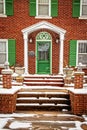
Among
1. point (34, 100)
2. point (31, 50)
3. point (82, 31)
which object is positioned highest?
point (82, 31)

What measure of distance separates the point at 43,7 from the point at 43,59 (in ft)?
11.0

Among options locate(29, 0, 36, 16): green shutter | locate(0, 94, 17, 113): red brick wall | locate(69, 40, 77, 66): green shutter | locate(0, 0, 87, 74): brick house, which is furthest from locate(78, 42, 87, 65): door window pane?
locate(0, 94, 17, 113): red brick wall

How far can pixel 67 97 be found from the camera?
27.8 feet

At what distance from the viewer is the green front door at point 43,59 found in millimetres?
14555

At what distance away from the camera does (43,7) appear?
1440 cm

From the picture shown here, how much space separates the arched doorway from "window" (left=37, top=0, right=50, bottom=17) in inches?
53.6

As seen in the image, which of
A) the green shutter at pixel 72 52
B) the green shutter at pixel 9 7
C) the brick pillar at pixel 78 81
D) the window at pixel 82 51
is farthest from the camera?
the window at pixel 82 51

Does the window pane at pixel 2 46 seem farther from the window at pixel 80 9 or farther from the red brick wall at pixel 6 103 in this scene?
the red brick wall at pixel 6 103

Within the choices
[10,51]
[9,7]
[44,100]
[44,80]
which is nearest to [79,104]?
[44,100]

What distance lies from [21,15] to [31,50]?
2330 mm

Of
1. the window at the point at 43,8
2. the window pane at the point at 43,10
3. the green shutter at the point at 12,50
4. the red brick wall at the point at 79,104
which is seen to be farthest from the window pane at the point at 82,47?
the red brick wall at the point at 79,104

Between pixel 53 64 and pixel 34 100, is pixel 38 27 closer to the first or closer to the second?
pixel 53 64

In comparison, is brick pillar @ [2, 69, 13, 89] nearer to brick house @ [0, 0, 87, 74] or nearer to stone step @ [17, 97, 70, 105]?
stone step @ [17, 97, 70, 105]

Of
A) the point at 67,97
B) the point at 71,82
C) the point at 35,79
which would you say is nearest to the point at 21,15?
the point at 35,79
